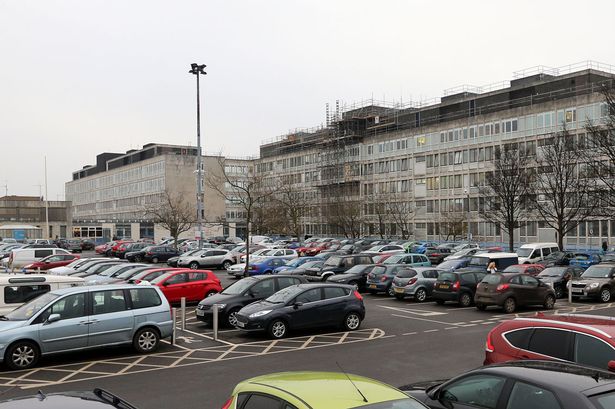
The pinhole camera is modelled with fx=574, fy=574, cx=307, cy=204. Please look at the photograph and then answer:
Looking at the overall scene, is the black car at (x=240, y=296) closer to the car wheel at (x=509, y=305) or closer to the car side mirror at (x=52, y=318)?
the car side mirror at (x=52, y=318)

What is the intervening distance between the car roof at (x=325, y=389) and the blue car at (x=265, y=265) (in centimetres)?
2767

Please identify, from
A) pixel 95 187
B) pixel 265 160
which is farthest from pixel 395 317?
pixel 95 187

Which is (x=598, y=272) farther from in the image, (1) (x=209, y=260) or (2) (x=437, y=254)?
(1) (x=209, y=260)

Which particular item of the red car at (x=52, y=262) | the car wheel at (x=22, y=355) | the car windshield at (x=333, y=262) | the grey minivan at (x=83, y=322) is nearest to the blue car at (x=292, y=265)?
the car windshield at (x=333, y=262)

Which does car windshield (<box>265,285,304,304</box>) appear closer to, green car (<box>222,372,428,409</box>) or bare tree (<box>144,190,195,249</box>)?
green car (<box>222,372,428,409</box>)

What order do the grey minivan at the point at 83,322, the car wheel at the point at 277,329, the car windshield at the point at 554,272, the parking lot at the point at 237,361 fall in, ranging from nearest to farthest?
the parking lot at the point at 237,361
the grey minivan at the point at 83,322
the car wheel at the point at 277,329
the car windshield at the point at 554,272

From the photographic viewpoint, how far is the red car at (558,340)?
777 centimetres

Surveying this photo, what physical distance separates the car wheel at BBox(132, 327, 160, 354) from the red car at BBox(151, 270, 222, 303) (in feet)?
25.6

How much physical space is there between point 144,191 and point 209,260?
257 ft

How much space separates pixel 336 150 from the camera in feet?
290

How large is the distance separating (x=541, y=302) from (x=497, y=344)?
13766 mm

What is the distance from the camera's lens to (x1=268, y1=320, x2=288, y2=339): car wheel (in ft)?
51.0

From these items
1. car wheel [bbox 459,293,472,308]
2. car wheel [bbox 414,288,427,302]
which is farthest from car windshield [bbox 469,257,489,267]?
car wheel [bbox 459,293,472,308]

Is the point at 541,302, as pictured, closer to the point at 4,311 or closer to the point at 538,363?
the point at 538,363
